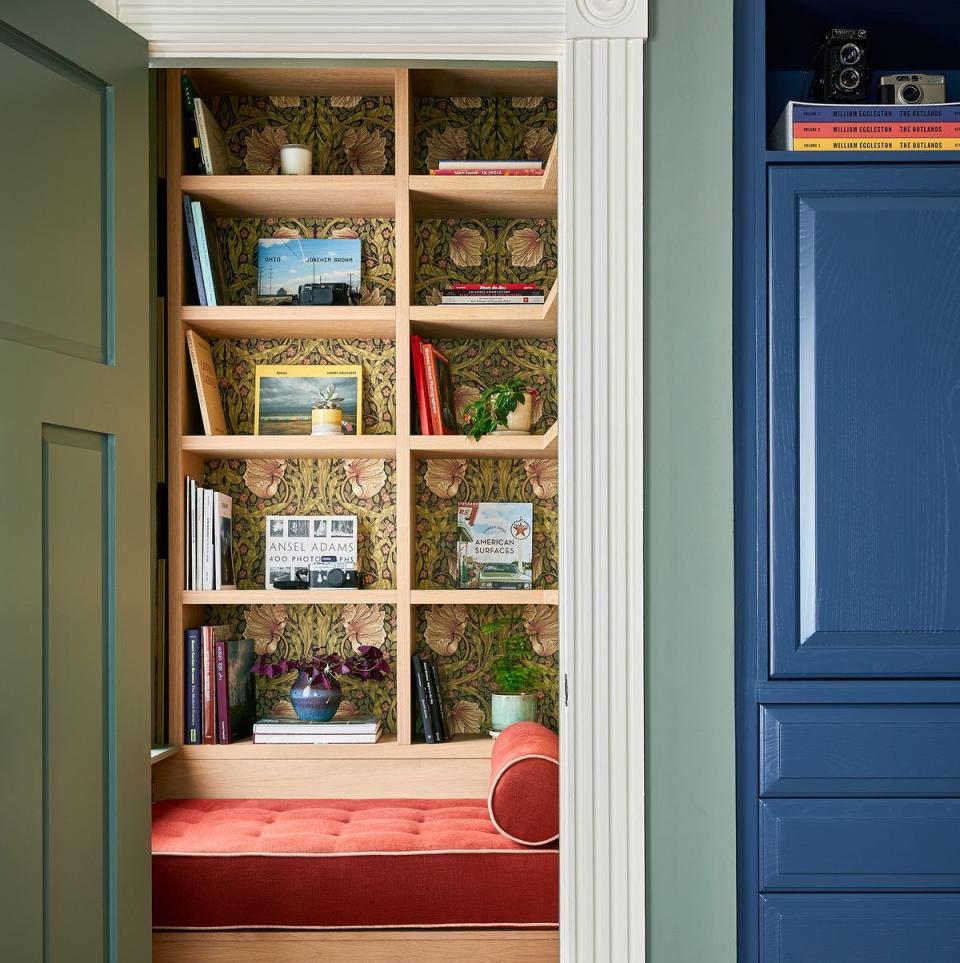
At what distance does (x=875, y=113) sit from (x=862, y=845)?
124cm

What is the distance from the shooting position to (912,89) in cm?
175

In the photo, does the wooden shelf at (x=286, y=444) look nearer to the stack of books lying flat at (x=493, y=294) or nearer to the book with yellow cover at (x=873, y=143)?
the stack of books lying flat at (x=493, y=294)

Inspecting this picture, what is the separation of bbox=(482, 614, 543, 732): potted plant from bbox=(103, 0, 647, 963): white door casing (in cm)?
146

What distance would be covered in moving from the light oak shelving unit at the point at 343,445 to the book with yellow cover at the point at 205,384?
4 cm

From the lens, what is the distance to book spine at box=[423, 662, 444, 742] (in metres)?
3.08

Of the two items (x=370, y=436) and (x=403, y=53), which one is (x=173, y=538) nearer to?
(x=370, y=436)

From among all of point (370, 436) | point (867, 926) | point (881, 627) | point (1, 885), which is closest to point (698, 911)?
point (867, 926)

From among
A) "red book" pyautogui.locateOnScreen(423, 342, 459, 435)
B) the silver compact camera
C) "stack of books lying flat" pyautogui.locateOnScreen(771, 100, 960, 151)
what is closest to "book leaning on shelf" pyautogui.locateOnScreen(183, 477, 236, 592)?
"red book" pyautogui.locateOnScreen(423, 342, 459, 435)

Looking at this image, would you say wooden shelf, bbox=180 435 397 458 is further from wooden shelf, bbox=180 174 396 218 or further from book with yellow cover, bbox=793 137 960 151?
book with yellow cover, bbox=793 137 960 151

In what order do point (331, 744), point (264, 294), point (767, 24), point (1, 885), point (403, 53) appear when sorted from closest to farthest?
point (1, 885) < point (403, 53) < point (767, 24) < point (331, 744) < point (264, 294)

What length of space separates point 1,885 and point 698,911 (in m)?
1.08

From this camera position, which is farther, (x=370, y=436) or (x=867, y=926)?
(x=370, y=436)

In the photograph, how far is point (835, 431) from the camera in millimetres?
1634

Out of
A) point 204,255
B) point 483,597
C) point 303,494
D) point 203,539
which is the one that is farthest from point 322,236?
point 483,597
